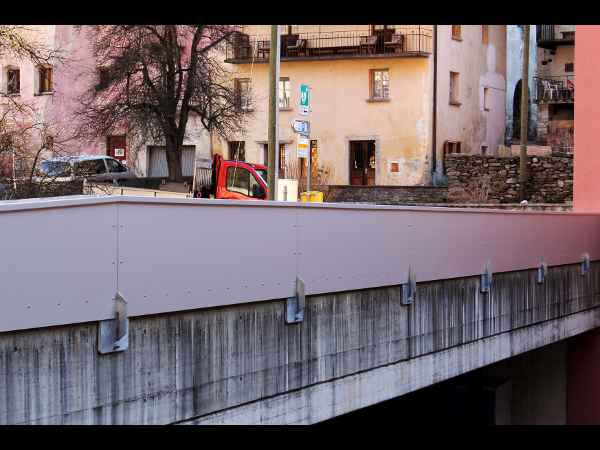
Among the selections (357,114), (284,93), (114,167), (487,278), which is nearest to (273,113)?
(487,278)

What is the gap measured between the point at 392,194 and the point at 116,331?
28138mm

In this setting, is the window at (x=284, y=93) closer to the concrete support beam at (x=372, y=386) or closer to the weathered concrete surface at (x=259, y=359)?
the concrete support beam at (x=372, y=386)

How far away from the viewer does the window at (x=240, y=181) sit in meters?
21.0

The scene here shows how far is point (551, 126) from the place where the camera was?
135ft

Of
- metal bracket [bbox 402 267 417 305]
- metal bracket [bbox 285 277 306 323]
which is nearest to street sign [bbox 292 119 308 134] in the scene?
metal bracket [bbox 402 267 417 305]

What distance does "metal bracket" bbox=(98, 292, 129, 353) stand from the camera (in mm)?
5309

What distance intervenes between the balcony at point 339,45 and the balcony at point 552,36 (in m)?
9.82

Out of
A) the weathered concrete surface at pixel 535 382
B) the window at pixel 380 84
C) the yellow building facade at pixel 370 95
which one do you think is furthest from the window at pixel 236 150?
the weathered concrete surface at pixel 535 382

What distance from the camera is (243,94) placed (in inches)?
1470

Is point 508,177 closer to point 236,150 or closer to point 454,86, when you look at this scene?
point 454,86

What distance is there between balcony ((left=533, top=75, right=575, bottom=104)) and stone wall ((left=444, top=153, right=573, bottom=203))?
367 inches

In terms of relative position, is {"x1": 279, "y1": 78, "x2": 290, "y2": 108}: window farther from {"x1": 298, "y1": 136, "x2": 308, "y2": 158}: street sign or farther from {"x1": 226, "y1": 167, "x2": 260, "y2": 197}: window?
{"x1": 298, "y1": 136, "x2": 308, "y2": 158}: street sign

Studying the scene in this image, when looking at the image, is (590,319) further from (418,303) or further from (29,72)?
(29,72)
